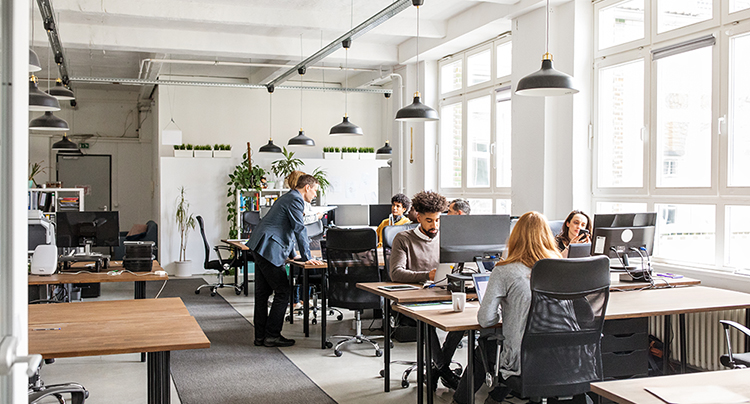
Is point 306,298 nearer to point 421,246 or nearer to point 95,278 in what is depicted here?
point 421,246

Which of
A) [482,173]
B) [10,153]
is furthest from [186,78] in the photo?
[10,153]

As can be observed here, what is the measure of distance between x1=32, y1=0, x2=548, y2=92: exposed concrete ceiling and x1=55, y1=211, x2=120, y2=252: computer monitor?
2.85 metres

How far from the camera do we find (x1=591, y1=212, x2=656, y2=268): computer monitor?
4.65 meters

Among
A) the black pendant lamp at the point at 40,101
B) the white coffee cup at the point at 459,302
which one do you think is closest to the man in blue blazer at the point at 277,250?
the black pendant lamp at the point at 40,101

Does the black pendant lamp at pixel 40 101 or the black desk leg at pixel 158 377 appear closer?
the black desk leg at pixel 158 377

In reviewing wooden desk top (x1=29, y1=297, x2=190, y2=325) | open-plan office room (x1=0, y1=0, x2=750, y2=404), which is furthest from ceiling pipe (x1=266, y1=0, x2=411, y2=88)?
wooden desk top (x1=29, y1=297, x2=190, y2=325)

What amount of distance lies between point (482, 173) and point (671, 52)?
3.76 m

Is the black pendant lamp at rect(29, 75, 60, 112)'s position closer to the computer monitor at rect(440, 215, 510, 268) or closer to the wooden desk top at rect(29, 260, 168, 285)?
the wooden desk top at rect(29, 260, 168, 285)

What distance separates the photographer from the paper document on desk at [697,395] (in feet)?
6.77

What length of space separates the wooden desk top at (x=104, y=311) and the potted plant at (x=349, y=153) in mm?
8436

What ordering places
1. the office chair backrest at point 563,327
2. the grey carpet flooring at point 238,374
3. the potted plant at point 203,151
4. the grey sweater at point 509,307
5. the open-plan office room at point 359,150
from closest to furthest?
the office chair backrest at point 563,327
the grey sweater at point 509,307
the open-plan office room at point 359,150
the grey carpet flooring at point 238,374
the potted plant at point 203,151

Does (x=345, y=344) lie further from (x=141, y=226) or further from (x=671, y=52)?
(x=141, y=226)

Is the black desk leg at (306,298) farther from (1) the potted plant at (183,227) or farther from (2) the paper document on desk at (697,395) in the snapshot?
(1) the potted plant at (183,227)

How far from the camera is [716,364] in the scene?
4.75 meters
